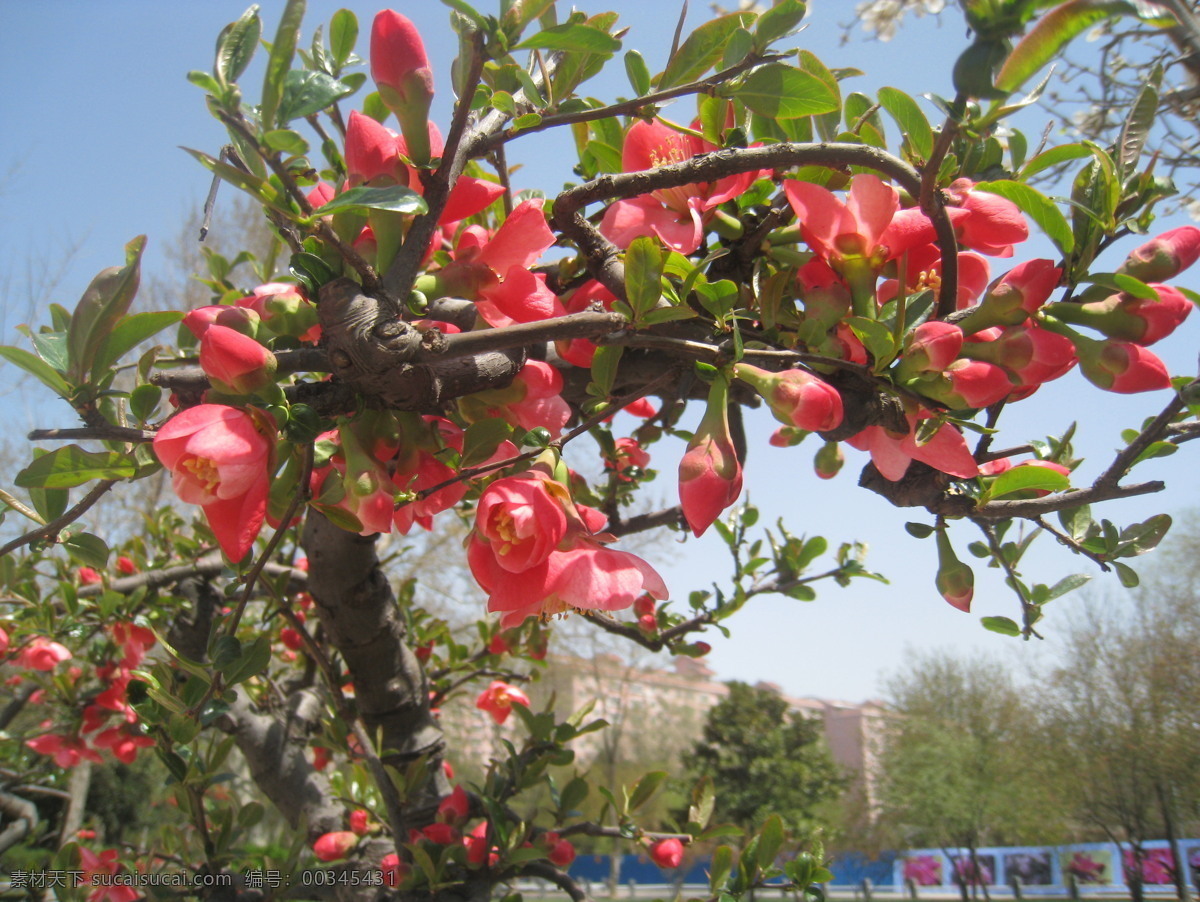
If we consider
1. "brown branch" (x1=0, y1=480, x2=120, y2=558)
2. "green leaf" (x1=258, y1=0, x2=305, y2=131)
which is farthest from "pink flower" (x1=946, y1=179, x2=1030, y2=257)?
"brown branch" (x1=0, y1=480, x2=120, y2=558)

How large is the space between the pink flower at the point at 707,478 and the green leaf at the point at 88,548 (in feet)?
1.93

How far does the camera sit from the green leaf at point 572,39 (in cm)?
54

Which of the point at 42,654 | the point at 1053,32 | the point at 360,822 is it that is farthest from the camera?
the point at 42,654

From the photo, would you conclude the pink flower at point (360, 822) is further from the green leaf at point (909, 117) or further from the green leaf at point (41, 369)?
the green leaf at point (909, 117)

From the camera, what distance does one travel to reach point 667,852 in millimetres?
1410

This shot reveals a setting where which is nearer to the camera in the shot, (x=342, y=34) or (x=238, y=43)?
(x=238, y=43)

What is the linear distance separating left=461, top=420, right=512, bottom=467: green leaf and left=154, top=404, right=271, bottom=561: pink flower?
0.17 metres

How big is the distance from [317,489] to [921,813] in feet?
60.5

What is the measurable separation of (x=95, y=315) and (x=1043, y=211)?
80 centimetres

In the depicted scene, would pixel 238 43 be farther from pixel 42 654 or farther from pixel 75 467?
pixel 42 654

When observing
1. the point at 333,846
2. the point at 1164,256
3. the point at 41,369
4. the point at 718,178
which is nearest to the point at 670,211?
the point at 718,178

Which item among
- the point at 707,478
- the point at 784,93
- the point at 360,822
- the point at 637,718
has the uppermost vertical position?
the point at 637,718

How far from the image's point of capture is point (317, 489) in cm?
70

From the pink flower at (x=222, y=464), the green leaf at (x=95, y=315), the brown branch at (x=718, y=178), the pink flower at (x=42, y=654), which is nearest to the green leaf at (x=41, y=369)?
the green leaf at (x=95, y=315)
